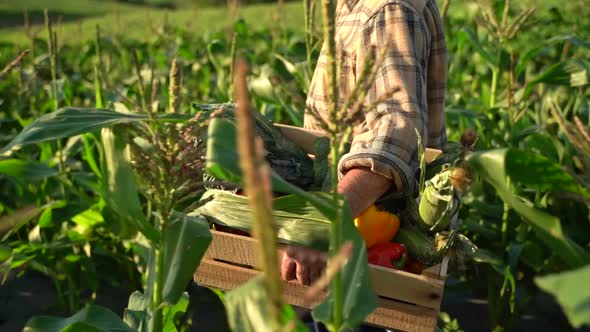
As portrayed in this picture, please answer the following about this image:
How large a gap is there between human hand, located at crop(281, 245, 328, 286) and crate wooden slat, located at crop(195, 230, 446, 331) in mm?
53

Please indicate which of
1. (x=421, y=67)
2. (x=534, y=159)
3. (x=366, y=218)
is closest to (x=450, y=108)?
(x=421, y=67)

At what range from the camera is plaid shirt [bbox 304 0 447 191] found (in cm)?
182

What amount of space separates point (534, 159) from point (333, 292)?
0.47 meters

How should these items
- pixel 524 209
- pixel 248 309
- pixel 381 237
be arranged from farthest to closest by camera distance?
pixel 381 237 → pixel 524 209 → pixel 248 309

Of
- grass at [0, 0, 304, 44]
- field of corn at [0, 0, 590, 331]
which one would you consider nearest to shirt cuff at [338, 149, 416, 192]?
field of corn at [0, 0, 590, 331]

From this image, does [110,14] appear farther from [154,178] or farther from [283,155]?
[154,178]

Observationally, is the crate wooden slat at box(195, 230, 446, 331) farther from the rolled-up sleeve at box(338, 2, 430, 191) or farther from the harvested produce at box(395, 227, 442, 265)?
the rolled-up sleeve at box(338, 2, 430, 191)

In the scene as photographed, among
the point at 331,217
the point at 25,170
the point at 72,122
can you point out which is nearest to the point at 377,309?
the point at 331,217

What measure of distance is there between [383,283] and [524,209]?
46cm

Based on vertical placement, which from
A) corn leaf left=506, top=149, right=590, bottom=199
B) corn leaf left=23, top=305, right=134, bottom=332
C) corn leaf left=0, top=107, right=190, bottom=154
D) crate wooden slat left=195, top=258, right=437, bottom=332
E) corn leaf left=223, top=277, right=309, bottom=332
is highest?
corn leaf left=0, top=107, right=190, bottom=154

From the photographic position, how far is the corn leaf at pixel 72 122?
1.62 metres

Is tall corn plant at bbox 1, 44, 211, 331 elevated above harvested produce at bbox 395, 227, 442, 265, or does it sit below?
above

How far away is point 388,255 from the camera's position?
1767 mm

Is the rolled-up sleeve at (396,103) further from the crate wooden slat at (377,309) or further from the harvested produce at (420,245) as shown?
the crate wooden slat at (377,309)
